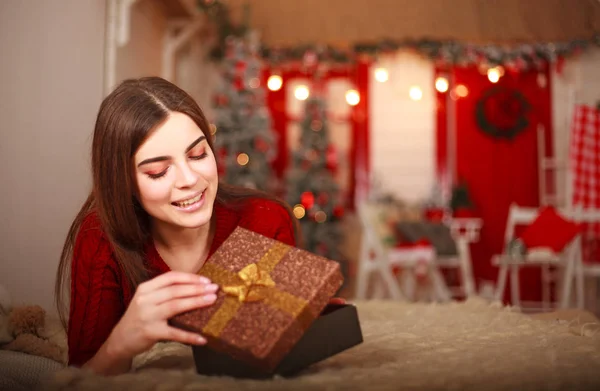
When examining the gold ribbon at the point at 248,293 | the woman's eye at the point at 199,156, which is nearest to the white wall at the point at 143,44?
the woman's eye at the point at 199,156

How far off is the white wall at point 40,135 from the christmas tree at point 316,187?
9.85 feet

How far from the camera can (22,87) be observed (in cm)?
155

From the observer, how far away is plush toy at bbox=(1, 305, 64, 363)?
141 cm

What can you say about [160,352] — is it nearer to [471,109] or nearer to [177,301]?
[177,301]

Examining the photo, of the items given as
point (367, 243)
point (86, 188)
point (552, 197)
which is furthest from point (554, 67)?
point (86, 188)

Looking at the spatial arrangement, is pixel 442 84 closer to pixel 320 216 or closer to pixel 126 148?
pixel 320 216

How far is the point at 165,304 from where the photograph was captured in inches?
36.3

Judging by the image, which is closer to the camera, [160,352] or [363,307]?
[160,352]

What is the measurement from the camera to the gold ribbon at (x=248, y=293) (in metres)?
0.90

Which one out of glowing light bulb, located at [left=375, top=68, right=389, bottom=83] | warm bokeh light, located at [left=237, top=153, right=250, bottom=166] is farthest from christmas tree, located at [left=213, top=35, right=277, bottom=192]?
glowing light bulb, located at [left=375, top=68, right=389, bottom=83]

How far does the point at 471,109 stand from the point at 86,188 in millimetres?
4628

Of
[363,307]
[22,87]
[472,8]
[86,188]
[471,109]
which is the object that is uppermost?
[471,109]

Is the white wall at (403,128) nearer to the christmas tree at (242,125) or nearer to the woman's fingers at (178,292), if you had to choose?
the christmas tree at (242,125)

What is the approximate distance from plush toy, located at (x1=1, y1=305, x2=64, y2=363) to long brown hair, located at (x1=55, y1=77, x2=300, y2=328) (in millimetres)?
400
